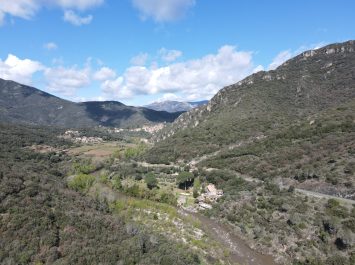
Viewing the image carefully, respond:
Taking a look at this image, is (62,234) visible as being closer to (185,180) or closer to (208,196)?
(208,196)

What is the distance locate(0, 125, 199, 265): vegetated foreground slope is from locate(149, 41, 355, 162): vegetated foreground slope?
66357 mm

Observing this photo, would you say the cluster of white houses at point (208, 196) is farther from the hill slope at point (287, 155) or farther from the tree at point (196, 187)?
the hill slope at point (287, 155)

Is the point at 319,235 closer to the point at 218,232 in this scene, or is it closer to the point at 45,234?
the point at 218,232

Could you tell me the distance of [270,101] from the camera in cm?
13662

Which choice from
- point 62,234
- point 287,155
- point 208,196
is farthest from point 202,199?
point 62,234

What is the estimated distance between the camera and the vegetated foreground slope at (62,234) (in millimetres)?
35312

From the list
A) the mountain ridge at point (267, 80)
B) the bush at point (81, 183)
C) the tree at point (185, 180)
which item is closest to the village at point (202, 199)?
the tree at point (185, 180)

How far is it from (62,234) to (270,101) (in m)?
113

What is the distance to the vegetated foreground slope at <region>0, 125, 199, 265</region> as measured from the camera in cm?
3531

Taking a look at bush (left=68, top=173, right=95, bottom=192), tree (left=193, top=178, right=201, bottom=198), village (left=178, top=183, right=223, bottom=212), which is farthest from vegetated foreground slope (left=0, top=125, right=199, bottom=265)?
tree (left=193, top=178, right=201, bottom=198)

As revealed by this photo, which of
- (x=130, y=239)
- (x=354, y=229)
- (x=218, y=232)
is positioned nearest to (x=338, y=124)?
(x=354, y=229)

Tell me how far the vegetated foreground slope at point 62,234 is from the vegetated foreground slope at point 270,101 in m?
66.4

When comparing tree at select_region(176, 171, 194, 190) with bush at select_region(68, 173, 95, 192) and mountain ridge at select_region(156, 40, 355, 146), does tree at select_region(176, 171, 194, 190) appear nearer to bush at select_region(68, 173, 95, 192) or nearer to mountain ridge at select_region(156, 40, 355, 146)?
bush at select_region(68, 173, 95, 192)

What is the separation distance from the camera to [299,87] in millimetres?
139250
